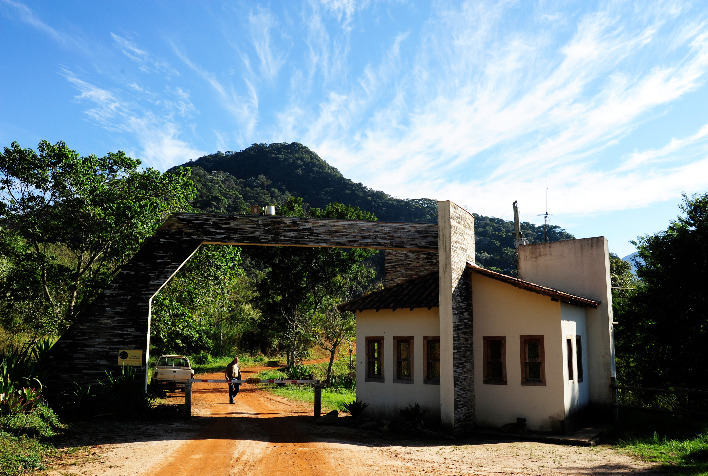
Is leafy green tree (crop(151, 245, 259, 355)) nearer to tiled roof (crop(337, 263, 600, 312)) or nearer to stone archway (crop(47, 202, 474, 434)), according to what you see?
stone archway (crop(47, 202, 474, 434))

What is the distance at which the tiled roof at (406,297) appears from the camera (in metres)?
14.4

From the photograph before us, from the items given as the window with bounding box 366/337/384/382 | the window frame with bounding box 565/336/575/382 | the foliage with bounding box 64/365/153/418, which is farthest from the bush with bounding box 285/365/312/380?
the window frame with bounding box 565/336/575/382

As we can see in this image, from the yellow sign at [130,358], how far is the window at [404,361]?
7.03 m

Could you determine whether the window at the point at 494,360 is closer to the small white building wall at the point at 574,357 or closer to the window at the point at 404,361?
the small white building wall at the point at 574,357

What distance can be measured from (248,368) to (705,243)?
25348 mm

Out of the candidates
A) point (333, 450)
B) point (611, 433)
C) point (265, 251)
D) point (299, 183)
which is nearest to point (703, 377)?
point (611, 433)

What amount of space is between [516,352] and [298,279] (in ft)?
59.7

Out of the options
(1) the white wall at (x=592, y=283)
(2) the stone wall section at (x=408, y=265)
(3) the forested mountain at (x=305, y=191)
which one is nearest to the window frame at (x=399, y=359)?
(2) the stone wall section at (x=408, y=265)

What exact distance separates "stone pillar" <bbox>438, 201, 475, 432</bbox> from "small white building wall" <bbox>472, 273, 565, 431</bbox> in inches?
12.1

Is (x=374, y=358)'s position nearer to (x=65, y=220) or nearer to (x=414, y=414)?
(x=414, y=414)

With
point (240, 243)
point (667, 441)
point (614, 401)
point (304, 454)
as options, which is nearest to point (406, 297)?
point (240, 243)

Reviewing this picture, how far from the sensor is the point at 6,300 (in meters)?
19.0

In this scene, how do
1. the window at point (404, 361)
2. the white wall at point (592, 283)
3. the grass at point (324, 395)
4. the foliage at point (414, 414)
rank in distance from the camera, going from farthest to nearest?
1. the grass at point (324, 395)
2. the white wall at point (592, 283)
3. the window at point (404, 361)
4. the foliage at point (414, 414)

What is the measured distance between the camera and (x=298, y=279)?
98.4 ft
